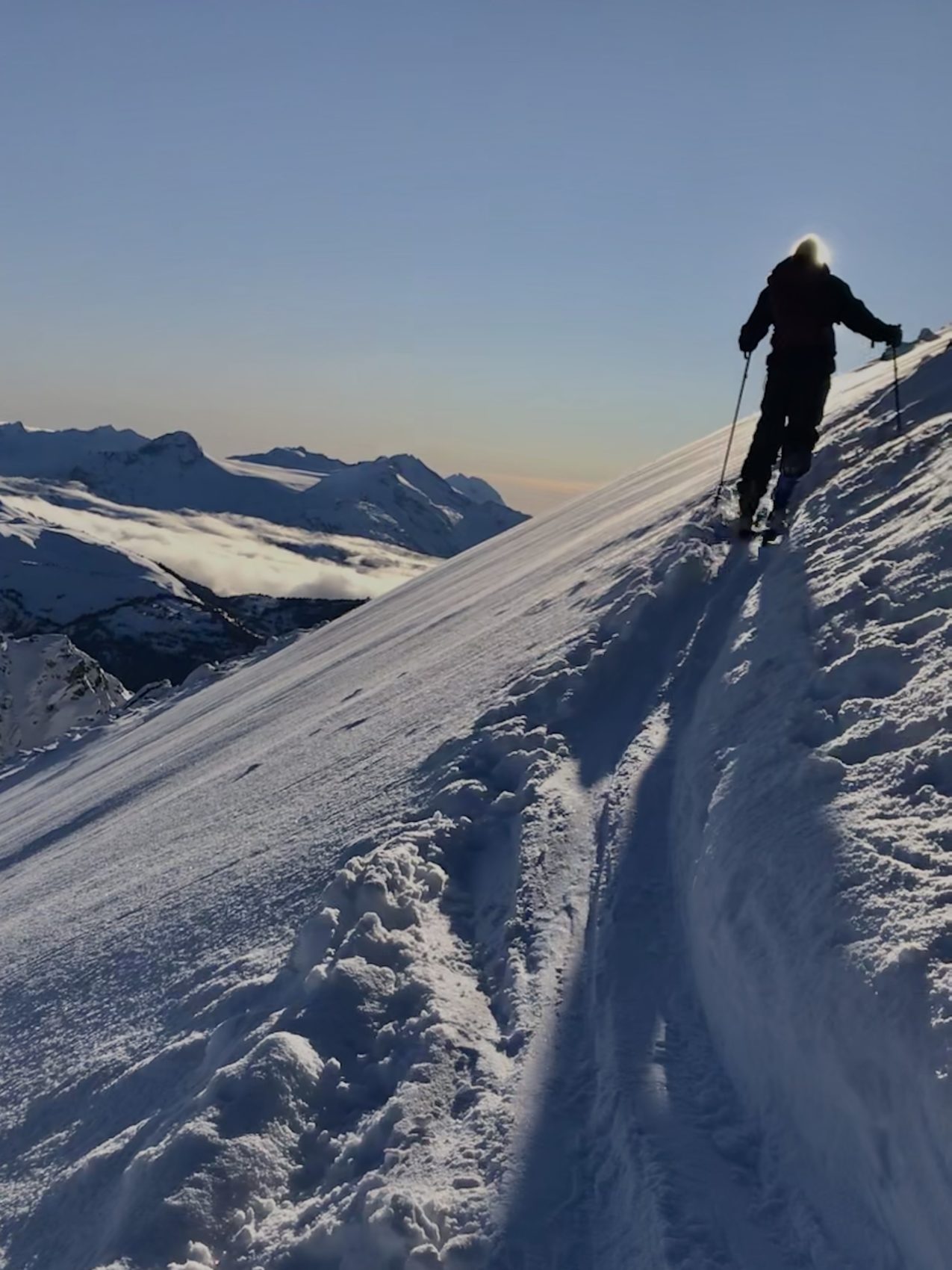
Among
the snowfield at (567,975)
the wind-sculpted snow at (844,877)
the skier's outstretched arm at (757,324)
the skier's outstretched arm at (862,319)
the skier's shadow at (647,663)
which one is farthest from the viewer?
the skier's outstretched arm at (757,324)

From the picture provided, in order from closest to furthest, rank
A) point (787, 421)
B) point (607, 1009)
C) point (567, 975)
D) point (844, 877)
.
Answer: point (844, 877), point (607, 1009), point (567, 975), point (787, 421)

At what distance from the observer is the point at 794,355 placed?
9.45 m

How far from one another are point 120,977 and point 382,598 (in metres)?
18.1

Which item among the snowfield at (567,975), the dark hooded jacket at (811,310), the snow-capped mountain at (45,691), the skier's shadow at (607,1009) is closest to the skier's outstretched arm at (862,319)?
the dark hooded jacket at (811,310)

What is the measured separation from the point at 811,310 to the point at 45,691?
4163cm

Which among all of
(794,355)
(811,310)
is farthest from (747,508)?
(811,310)

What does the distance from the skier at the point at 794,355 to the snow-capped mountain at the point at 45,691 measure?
3497 centimetres

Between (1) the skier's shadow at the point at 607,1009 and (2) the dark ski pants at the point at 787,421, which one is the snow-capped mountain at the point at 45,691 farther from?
(1) the skier's shadow at the point at 607,1009

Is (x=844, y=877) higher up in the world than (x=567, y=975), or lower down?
higher up

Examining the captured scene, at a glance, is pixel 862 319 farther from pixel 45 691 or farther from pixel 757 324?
pixel 45 691

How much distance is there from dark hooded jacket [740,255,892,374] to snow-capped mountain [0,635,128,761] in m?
35.6

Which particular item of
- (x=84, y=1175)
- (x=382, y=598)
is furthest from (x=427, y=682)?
(x=382, y=598)

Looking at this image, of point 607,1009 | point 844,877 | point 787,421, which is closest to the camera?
point 844,877

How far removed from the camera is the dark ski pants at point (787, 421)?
9484mm
